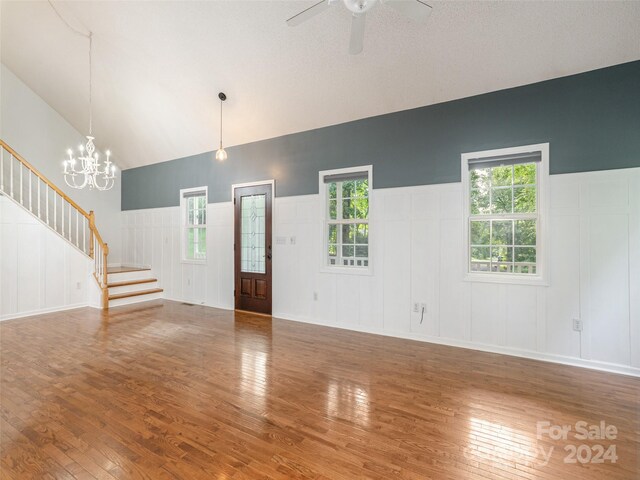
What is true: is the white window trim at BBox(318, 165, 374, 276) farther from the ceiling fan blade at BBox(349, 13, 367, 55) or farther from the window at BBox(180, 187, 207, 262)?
the window at BBox(180, 187, 207, 262)

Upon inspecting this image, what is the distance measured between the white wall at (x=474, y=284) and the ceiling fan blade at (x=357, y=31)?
202cm

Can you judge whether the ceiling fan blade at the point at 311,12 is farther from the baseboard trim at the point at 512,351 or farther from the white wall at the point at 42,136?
the white wall at the point at 42,136

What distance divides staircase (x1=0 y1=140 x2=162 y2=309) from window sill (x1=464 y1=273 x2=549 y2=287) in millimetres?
Answer: 6229

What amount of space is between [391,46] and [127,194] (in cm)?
719

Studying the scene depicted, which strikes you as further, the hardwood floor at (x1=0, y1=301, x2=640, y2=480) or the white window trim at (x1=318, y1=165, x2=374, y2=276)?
the white window trim at (x1=318, y1=165, x2=374, y2=276)

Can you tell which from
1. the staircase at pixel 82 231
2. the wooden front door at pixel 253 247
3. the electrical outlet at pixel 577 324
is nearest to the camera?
the electrical outlet at pixel 577 324

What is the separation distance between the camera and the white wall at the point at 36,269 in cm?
499

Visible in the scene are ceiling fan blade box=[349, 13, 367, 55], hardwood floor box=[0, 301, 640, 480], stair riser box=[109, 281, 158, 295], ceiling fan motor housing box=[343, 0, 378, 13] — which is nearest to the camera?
hardwood floor box=[0, 301, 640, 480]

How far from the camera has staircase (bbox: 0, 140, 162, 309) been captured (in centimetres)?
580

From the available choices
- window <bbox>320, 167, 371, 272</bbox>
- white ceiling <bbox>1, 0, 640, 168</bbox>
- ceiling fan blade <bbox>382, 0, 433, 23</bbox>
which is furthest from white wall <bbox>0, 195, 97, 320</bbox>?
ceiling fan blade <bbox>382, 0, 433, 23</bbox>

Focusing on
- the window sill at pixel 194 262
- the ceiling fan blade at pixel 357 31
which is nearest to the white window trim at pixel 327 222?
the ceiling fan blade at pixel 357 31

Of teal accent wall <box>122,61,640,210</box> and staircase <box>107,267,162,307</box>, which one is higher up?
teal accent wall <box>122,61,640,210</box>

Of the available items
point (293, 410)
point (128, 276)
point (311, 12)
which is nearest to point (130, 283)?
point (128, 276)

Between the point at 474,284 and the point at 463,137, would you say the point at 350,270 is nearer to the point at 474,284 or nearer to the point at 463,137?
the point at 474,284
